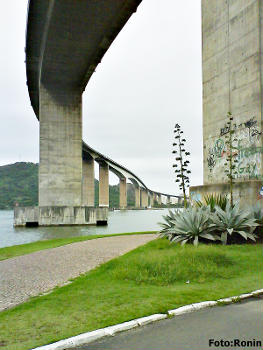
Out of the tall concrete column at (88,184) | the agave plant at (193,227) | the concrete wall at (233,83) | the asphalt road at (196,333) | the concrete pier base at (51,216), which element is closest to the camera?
the asphalt road at (196,333)

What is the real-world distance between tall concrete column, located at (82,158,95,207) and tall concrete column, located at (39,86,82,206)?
3722 cm

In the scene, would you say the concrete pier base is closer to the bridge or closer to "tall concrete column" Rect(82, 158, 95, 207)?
the bridge

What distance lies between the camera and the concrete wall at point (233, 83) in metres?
14.4

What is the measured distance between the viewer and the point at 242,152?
15.2 meters

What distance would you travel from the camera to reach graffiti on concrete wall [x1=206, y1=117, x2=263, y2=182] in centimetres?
1444

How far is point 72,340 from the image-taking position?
4.90 meters

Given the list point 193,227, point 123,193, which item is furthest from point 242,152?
point 123,193

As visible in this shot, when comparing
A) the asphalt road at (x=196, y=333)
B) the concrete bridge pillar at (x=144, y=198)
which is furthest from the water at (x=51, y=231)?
the concrete bridge pillar at (x=144, y=198)

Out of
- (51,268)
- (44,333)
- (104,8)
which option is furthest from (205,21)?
(104,8)

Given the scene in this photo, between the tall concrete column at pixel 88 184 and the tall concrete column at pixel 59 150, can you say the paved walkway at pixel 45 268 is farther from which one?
the tall concrete column at pixel 88 184

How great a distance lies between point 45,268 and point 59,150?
125 ft

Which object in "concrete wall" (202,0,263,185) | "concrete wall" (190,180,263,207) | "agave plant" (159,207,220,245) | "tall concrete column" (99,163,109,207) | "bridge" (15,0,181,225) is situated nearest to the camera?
"agave plant" (159,207,220,245)

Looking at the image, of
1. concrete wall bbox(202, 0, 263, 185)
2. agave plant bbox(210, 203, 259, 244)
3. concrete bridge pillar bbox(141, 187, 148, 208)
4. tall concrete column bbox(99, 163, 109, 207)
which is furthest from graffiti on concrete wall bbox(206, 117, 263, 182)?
concrete bridge pillar bbox(141, 187, 148, 208)

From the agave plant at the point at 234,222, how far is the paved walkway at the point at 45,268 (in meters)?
3.54
